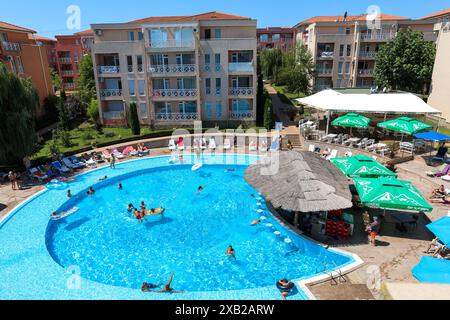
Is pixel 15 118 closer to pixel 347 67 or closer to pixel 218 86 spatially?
pixel 218 86

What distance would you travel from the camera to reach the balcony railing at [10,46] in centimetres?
3539

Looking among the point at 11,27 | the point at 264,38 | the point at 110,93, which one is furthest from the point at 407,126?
the point at 264,38

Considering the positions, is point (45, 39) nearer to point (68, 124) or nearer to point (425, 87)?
point (68, 124)

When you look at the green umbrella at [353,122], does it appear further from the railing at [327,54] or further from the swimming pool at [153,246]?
the railing at [327,54]

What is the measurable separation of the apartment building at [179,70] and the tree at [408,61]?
18.1 meters

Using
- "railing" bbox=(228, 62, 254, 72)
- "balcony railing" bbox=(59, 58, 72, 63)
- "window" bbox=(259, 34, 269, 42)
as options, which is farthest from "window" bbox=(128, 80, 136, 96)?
"window" bbox=(259, 34, 269, 42)

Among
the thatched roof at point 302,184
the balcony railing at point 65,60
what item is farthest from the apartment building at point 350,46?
the balcony railing at point 65,60

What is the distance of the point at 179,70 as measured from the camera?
1378 inches

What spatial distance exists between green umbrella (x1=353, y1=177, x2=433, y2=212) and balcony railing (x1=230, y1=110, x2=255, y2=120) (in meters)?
21.7

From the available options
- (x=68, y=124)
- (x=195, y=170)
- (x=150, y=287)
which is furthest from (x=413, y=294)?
(x=68, y=124)

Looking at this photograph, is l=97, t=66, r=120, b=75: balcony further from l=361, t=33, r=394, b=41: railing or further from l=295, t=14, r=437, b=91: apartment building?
l=361, t=33, r=394, b=41: railing

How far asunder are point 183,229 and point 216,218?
2.36 meters

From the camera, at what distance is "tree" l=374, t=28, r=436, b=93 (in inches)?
Result: 1476

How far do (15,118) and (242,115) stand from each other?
22.8 metres
